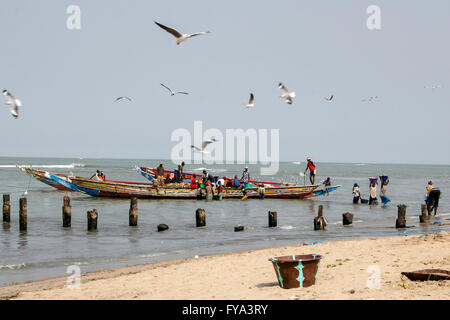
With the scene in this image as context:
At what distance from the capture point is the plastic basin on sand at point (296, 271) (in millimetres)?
9078

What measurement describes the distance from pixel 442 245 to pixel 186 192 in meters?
25.5

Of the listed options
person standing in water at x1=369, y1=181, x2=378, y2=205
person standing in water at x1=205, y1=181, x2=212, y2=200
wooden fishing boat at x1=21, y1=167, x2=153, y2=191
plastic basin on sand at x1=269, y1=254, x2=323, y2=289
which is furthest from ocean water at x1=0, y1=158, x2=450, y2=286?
plastic basin on sand at x1=269, y1=254, x2=323, y2=289

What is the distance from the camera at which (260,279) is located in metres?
11.0

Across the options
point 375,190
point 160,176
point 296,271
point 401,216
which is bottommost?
point 401,216

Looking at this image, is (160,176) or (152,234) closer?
(152,234)

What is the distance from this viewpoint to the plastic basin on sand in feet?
29.8

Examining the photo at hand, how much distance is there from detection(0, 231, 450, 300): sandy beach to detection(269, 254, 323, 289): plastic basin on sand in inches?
5.8

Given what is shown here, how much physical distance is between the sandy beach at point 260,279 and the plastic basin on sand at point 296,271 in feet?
0.48

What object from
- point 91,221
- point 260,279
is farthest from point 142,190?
point 260,279

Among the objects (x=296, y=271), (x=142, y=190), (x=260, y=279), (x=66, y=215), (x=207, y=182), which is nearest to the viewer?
(x=296, y=271)

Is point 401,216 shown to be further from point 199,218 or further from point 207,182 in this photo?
point 207,182

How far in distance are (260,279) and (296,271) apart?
203 cm

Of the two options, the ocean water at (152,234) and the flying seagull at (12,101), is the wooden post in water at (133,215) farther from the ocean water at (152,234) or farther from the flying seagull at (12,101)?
the flying seagull at (12,101)
